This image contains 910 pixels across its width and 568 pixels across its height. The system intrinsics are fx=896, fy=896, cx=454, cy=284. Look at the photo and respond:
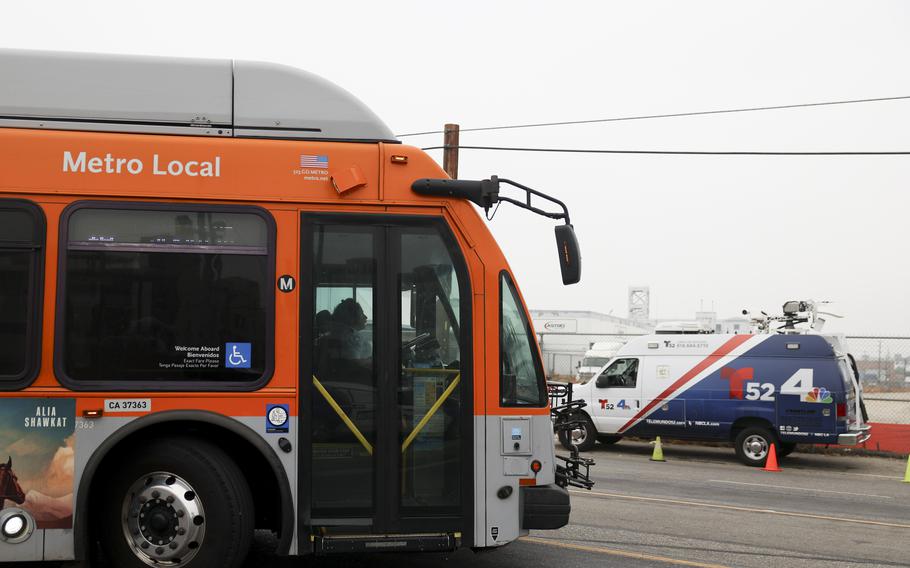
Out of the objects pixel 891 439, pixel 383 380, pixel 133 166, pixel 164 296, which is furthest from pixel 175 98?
pixel 891 439

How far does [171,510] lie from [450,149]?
13.9 m

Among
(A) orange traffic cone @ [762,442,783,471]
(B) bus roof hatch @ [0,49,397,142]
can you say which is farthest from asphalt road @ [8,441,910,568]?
(B) bus roof hatch @ [0,49,397,142]

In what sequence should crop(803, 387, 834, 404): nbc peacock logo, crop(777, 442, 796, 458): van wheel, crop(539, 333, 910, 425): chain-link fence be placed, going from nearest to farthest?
crop(803, 387, 834, 404): nbc peacock logo, crop(777, 442, 796, 458): van wheel, crop(539, 333, 910, 425): chain-link fence

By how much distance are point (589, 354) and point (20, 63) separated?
33.2 meters

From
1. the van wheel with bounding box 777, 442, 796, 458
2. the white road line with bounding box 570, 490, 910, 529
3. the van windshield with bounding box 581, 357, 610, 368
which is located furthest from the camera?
the van windshield with bounding box 581, 357, 610, 368

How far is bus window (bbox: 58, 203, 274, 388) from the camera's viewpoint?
19.5ft

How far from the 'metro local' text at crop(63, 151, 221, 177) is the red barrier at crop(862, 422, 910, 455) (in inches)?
684

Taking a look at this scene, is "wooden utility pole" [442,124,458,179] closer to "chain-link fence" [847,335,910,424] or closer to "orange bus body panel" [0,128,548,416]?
"chain-link fence" [847,335,910,424]

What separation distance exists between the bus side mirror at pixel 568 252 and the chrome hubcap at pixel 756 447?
11.8 metres

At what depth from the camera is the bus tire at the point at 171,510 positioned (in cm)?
591

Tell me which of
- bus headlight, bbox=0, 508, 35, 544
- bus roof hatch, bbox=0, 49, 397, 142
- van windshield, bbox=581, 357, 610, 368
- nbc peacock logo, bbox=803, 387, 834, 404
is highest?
bus roof hatch, bbox=0, 49, 397, 142

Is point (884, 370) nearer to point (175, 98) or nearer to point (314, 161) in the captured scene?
point (314, 161)

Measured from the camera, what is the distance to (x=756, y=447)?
55.2 feet

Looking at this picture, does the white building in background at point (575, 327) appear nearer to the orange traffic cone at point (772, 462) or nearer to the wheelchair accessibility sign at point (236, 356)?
the orange traffic cone at point (772, 462)
